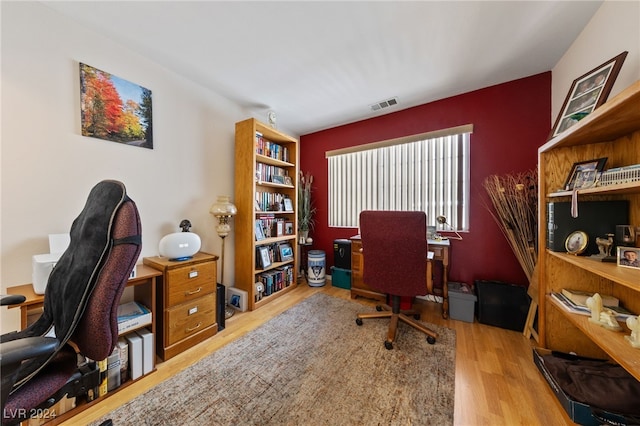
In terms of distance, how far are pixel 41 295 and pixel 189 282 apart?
74 cm

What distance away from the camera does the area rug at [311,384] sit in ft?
Result: 3.78

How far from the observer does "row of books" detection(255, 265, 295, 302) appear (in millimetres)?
2594

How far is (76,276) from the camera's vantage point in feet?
2.49

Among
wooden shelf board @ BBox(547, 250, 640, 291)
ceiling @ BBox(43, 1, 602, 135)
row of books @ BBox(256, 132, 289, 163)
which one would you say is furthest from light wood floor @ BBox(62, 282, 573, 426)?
ceiling @ BBox(43, 1, 602, 135)

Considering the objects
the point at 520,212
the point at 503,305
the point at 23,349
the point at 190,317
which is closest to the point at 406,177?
the point at 520,212

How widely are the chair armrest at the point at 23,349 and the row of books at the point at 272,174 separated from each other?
2141 mm

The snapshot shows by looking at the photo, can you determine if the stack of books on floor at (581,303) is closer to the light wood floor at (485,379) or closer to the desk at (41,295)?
the light wood floor at (485,379)

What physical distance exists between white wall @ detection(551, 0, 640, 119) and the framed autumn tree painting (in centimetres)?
333

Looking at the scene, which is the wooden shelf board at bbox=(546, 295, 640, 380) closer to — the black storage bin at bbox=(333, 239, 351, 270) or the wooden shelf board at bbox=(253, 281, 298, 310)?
the black storage bin at bbox=(333, 239, 351, 270)

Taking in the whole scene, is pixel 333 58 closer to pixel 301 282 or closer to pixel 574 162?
pixel 574 162

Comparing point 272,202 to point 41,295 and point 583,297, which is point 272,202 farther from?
point 583,297

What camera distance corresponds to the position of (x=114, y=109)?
1.69m

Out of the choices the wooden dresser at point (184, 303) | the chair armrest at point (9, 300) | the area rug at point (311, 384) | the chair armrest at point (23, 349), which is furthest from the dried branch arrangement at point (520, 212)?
the chair armrest at point (9, 300)

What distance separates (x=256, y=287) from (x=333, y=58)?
247 centimetres
